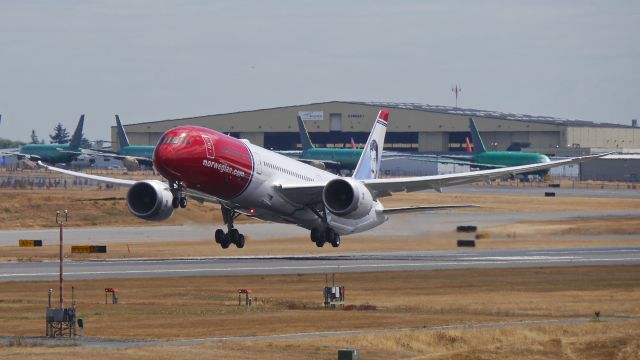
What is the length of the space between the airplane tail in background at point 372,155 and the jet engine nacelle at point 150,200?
1885 cm


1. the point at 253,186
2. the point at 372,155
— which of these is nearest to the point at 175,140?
the point at 253,186

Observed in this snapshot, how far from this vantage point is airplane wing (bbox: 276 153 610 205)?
71500 millimetres

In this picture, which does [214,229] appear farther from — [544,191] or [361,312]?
[544,191]

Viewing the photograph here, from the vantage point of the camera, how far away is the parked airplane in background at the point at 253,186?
63.3m

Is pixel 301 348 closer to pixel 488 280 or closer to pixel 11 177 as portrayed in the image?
pixel 488 280

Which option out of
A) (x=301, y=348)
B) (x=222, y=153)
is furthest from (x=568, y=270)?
(x=301, y=348)

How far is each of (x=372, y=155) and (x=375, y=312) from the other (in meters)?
25.6

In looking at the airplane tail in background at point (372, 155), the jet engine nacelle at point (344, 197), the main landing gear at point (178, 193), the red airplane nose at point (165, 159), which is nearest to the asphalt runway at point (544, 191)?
the airplane tail in background at point (372, 155)

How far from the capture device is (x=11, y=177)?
18575 cm

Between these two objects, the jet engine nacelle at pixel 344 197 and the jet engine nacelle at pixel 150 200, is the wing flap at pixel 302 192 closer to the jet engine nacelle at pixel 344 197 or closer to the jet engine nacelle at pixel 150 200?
the jet engine nacelle at pixel 344 197

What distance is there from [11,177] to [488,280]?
118693 millimetres

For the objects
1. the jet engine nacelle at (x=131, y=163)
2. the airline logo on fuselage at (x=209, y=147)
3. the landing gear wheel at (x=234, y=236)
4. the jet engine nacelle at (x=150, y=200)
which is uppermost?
the jet engine nacelle at (x=131, y=163)

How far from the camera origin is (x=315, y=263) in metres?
89.6

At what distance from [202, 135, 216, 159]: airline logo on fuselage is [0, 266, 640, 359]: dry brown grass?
24.6ft
